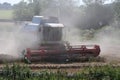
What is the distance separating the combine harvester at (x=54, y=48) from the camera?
2116 cm

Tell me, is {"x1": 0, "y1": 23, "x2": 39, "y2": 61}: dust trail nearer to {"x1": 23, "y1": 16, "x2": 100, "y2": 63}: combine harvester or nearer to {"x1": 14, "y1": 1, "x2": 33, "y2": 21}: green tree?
{"x1": 23, "y1": 16, "x2": 100, "y2": 63}: combine harvester

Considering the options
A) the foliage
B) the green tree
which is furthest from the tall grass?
the foliage

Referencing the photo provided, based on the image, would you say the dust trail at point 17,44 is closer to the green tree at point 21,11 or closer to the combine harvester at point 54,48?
the combine harvester at point 54,48

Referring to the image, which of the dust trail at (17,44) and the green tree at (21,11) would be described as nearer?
the dust trail at (17,44)

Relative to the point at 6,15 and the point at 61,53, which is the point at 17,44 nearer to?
the point at 61,53

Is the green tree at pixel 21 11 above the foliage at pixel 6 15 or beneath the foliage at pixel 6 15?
above

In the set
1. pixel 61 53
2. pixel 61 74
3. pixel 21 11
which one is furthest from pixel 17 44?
pixel 21 11

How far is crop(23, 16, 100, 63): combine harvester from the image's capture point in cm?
2116

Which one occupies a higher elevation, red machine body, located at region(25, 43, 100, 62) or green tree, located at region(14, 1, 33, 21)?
green tree, located at region(14, 1, 33, 21)

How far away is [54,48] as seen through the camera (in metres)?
22.6

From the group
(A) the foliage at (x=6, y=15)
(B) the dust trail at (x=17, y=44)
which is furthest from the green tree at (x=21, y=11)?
(B) the dust trail at (x=17, y=44)

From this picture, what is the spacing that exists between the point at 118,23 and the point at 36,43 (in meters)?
33.2

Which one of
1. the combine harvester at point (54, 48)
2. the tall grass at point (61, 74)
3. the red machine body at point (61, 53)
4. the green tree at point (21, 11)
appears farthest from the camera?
the green tree at point (21, 11)

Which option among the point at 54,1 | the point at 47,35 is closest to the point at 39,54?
the point at 47,35
